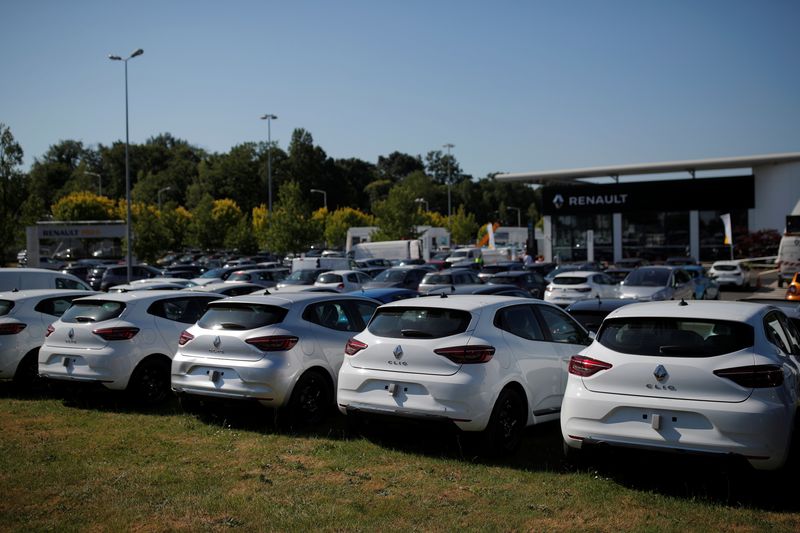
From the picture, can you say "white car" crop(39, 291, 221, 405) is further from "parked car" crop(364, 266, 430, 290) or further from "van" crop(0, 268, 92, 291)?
"parked car" crop(364, 266, 430, 290)

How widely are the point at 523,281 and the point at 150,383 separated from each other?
17.1 metres

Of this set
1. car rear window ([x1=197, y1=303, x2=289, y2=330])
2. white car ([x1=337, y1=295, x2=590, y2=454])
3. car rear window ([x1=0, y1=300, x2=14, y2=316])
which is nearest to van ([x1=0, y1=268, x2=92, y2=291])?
car rear window ([x1=0, y1=300, x2=14, y2=316])

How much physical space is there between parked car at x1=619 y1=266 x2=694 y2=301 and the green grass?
14307mm

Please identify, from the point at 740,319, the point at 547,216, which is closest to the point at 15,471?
the point at 740,319

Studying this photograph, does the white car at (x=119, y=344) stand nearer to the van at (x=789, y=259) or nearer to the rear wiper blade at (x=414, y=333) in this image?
the rear wiper blade at (x=414, y=333)

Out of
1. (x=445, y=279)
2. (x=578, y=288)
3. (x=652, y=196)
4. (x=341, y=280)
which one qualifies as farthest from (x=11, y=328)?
(x=652, y=196)

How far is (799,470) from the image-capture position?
6809mm

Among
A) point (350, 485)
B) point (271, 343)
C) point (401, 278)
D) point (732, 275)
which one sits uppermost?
point (271, 343)

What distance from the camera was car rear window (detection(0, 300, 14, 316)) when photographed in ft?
37.1

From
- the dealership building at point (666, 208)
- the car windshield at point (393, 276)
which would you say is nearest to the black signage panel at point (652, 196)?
the dealership building at point (666, 208)

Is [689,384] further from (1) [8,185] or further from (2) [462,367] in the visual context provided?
(1) [8,185]

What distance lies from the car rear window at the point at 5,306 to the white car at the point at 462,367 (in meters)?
Result: 6.33

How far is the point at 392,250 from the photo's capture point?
50438 millimetres

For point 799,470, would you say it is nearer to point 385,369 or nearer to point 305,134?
point 385,369
